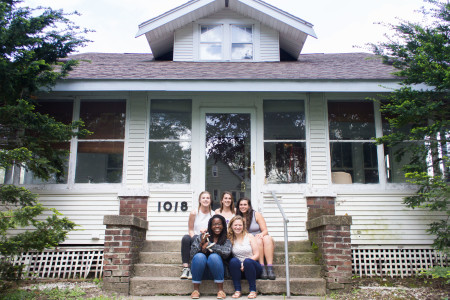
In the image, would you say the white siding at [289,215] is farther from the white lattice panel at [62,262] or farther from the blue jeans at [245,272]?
the white lattice panel at [62,262]

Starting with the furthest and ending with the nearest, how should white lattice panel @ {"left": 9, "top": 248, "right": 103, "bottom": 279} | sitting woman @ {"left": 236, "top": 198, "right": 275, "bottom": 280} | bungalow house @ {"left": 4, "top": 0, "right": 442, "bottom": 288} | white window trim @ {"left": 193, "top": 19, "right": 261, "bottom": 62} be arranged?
white window trim @ {"left": 193, "top": 19, "right": 261, "bottom": 62} → bungalow house @ {"left": 4, "top": 0, "right": 442, "bottom": 288} → white lattice panel @ {"left": 9, "top": 248, "right": 103, "bottom": 279} → sitting woman @ {"left": 236, "top": 198, "right": 275, "bottom": 280}

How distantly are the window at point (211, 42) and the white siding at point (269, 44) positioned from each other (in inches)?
33.8

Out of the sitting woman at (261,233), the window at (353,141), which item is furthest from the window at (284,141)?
the sitting woman at (261,233)

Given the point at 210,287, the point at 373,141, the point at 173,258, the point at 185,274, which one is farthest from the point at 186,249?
the point at 373,141

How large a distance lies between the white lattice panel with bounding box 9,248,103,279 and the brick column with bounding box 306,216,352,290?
11.1ft

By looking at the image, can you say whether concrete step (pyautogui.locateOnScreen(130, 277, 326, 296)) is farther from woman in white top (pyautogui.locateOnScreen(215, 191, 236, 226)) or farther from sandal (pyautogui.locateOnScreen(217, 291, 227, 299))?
woman in white top (pyautogui.locateOnScreen(215, 191, 236, 226))

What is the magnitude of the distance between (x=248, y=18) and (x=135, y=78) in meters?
3.20

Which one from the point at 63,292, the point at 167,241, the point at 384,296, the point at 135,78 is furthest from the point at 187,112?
the point at 384,296

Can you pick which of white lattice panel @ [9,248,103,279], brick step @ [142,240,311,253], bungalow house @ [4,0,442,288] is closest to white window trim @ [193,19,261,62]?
bungalow house @ [4,0,442,288]

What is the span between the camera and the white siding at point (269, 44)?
826 cm

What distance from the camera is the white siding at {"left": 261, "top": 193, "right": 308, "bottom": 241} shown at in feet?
21.1

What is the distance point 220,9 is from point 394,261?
5.87 m

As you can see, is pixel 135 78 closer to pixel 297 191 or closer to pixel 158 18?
pixel 158 18

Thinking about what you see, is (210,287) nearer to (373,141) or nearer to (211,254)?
(211,254)
